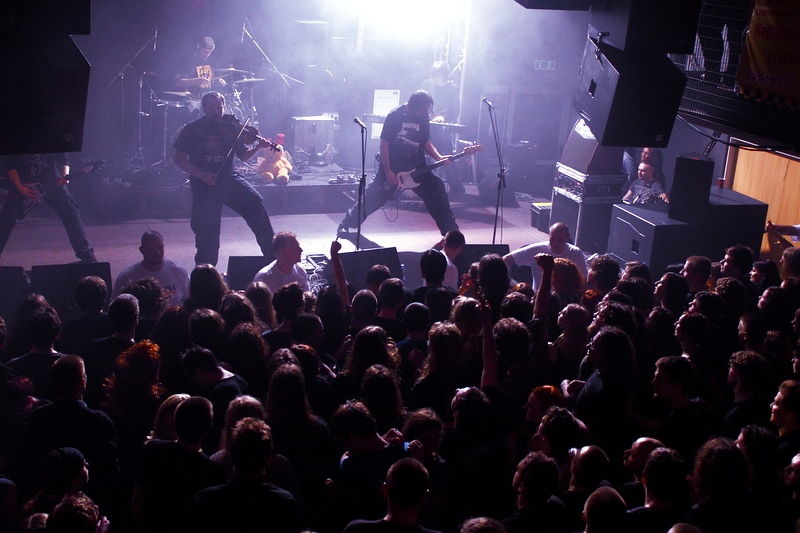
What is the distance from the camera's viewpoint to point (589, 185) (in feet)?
29.3

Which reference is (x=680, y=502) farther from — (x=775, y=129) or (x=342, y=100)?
(x=342, y=100)

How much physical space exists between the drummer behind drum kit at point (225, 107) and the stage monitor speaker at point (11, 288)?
4928mm

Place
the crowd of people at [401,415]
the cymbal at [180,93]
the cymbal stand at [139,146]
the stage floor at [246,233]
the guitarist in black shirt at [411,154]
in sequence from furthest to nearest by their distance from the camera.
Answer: the cymbal at [180,93], the cymbal stand at [139,146], the stage floor at [246,233], the guitarist in black shirt at [411,154], the crowd of people at [401,415]

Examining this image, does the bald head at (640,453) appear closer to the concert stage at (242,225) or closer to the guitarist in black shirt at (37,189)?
the concert stage at (242,225)

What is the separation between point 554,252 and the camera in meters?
6.09

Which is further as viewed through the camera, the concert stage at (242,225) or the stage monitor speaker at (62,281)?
the concert stage at (242,225)

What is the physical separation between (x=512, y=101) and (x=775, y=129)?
8607 mm

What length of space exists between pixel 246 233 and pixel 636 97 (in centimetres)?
623

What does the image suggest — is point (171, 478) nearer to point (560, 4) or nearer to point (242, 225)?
point (560, 4)

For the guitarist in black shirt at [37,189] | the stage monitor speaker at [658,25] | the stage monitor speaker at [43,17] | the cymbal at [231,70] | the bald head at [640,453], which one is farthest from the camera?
the cymbal at [231,70]

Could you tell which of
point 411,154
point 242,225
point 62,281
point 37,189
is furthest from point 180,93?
point 62,281

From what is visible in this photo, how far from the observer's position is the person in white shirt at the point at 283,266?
18.3 feet

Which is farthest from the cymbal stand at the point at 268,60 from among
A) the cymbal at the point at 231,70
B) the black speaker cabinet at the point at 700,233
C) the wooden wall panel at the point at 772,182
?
the black speaker cabinet at the point at 700,233

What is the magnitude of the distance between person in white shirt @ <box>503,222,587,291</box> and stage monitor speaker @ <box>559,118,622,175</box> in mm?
2968
